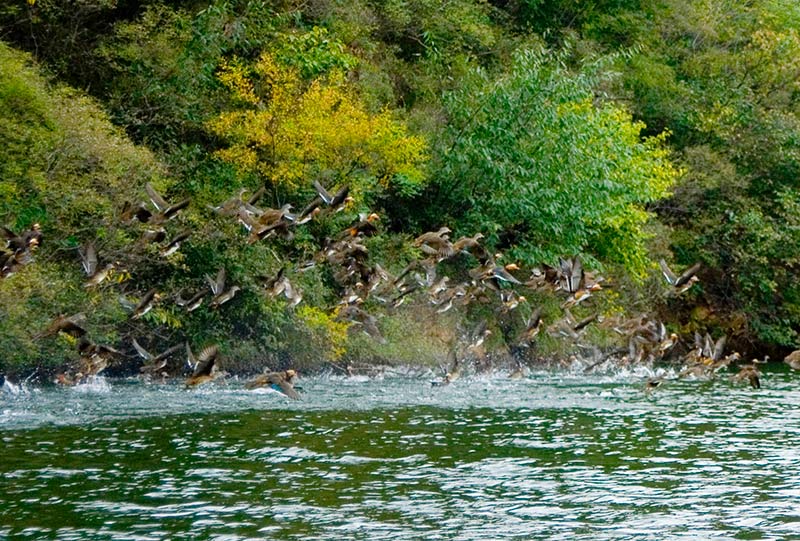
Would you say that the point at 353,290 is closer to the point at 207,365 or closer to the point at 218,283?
the point at 218,283

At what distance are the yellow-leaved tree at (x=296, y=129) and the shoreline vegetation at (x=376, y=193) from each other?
0.26 ft

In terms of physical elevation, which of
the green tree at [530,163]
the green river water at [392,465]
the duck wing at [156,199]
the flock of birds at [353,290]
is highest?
the green tree at [530,163]

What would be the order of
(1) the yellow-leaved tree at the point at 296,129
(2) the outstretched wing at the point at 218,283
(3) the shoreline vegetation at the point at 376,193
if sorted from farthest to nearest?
(1) the yellow-leaved tree at the point at 296,129
(2) the outstretched wing at the point at 218,283
(3) the shoreline vegetation at the point at 376,193

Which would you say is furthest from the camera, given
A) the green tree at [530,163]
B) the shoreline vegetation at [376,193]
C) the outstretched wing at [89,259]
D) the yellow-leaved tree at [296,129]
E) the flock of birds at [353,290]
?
the green tree at [530,163]

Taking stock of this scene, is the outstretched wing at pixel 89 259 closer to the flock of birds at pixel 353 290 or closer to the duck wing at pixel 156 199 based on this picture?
the flock of birds at pixel 353 290

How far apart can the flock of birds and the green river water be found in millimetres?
1248

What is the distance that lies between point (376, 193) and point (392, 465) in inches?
755

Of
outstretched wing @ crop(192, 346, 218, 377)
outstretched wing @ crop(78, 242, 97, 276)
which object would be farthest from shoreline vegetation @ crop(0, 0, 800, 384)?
outstretched wing @ crop(192, 346, 218, 377)

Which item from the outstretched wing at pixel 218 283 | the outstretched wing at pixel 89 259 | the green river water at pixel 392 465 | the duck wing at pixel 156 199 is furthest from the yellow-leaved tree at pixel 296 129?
the green river water at pixel 392 465

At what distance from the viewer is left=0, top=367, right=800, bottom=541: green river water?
1622cm

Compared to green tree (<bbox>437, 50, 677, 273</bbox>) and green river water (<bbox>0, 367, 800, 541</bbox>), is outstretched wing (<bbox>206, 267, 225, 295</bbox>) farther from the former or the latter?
green tree (<bbox>437, 50, 677, 273</bbox>)

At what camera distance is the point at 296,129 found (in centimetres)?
3628

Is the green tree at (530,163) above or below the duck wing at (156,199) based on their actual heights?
above

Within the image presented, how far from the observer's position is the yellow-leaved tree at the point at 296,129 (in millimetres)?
36188
